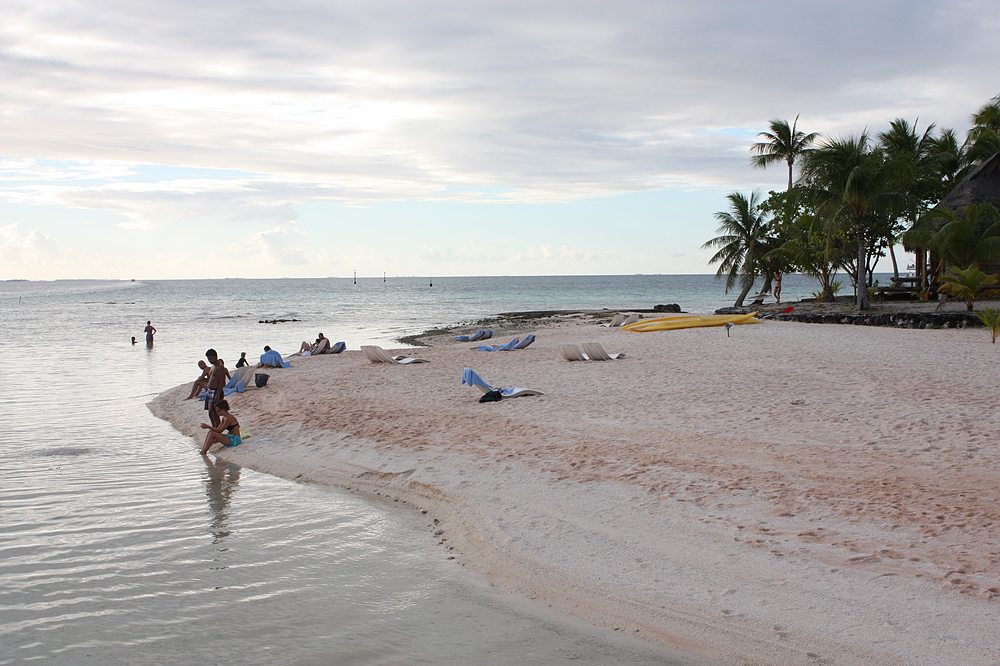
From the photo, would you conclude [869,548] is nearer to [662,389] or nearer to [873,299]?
[662,389]

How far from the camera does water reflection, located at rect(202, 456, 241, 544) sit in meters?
6.31

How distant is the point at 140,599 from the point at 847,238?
27760 mm

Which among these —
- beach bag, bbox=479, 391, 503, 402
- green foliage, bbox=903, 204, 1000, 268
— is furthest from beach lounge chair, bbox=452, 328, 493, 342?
green foliage, bbox=903, 204, 1000, 268

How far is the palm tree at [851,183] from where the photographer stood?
849 inches

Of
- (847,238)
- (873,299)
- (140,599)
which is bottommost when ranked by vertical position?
(140,599)

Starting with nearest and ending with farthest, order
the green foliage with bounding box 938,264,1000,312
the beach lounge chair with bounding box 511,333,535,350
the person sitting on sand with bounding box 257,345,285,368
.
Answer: the person sitting on sand with bounding box 257,345,285,368
the beach lounge chair with bounding box 511,333,535,350
the green foliage with bounding box 938,264,1000,312

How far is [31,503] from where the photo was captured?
6984 mm

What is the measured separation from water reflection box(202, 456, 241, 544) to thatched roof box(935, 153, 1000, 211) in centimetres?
2519

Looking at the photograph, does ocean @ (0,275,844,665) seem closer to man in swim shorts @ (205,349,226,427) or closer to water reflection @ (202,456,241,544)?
water reflection @ (202,456,241,544)

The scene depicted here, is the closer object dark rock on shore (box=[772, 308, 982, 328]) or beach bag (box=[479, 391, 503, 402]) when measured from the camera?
beach bag (box=[479, 391, 503, 402])

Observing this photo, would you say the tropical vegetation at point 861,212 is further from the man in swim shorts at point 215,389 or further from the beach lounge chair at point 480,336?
the man in swim shorts at point 215,389

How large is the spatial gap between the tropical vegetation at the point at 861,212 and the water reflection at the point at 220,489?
63.6 feet

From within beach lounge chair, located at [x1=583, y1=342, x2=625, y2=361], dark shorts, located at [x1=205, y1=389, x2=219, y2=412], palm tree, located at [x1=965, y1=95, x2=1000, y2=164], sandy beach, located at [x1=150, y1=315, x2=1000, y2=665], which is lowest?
sandy beach, located at [x1=150, y1=315, x2=1000, y2=665]

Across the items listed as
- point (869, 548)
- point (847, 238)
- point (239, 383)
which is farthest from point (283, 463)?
point (847, 238)
